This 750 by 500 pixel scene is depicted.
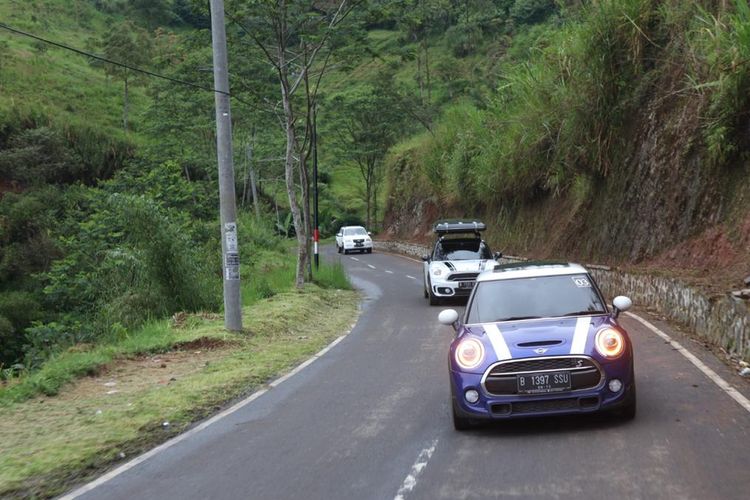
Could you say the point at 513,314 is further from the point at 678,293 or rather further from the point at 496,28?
the point at 496,28

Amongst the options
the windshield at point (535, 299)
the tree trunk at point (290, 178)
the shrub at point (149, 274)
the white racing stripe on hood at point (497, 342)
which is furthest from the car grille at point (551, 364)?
the tree trunk at point (290, 178)

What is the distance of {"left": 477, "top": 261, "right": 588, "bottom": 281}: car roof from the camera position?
876 centimetres

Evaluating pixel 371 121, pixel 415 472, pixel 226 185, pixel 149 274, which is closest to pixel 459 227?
pixel 149 274

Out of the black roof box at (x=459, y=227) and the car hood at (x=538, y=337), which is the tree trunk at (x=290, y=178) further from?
the car hood at (x=538, y=337)

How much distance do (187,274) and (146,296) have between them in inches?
43.9

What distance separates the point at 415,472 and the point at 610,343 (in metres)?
2.30

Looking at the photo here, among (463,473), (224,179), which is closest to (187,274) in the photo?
(224,179)

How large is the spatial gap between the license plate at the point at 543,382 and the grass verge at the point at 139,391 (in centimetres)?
372

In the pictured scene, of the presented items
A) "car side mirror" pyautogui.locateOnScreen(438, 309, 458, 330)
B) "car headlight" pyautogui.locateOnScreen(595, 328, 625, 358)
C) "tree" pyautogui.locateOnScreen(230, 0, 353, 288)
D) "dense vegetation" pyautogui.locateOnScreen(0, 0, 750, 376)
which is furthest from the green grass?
"car headlight" pyautogui.locateOnScreen(595, 328, 625, 358)

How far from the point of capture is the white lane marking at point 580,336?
725cm

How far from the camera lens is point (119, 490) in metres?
6.54

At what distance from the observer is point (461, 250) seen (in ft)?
71.4

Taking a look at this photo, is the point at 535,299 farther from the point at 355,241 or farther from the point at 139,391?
the point at 355,241

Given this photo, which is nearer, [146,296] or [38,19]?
[146,296]
